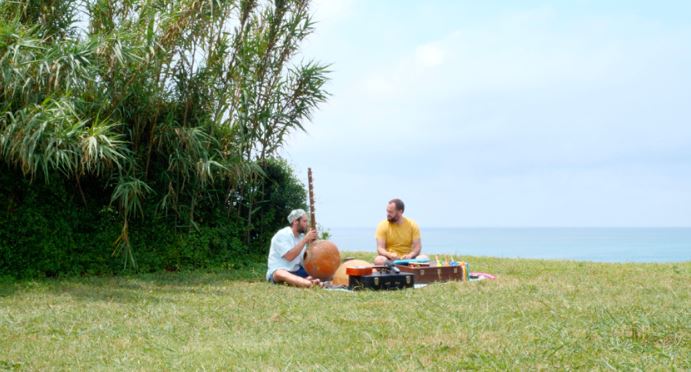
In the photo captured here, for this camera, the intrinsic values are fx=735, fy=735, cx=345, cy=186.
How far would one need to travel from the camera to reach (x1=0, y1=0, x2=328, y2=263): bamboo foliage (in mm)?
9336

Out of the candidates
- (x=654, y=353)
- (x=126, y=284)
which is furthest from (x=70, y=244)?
(x=654, y=353)

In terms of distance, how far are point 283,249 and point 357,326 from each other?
3.20m

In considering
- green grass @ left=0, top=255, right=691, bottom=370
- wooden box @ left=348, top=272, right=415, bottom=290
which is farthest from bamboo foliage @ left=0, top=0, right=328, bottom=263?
wooden box @ left=348, top=272, right=415, bottom=290

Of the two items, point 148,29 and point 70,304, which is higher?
point 148,29

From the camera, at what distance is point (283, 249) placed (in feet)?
28.6

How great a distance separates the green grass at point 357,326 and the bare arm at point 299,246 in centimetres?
44

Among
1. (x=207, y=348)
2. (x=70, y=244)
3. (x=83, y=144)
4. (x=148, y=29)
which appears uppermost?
(x=148, y=29)

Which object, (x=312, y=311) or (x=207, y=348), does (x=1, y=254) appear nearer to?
(x=312, y=311)

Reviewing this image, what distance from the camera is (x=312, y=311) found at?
21.3 feet

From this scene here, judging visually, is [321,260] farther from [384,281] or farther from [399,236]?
[399,236]

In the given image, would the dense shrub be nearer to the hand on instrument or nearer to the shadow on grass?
the shadow on grass

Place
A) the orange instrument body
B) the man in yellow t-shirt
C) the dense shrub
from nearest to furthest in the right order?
the orange instrument body
the man in yellow t-shirt
the dense shrub

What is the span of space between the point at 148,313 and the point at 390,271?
2794 mm

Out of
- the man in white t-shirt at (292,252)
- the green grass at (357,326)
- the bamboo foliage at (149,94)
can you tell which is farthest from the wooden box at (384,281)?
the bamboo foliage at (149,94)
